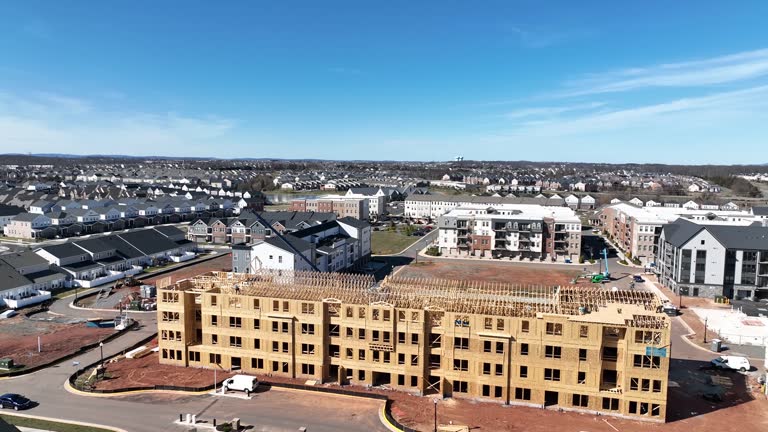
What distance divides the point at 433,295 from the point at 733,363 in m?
25.7

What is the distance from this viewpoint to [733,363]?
1679 inches

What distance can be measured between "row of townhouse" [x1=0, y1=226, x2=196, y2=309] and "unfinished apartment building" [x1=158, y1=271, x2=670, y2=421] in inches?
1187

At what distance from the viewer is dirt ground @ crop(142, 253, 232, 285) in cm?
7456

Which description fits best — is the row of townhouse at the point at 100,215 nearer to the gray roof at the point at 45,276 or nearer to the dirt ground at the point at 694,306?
the gray roof at the point at 45,276

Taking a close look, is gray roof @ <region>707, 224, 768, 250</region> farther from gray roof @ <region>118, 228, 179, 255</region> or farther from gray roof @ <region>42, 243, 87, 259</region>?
gray roof @ <region>42, 243, 87, 259</region>

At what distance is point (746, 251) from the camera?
65.1 meters

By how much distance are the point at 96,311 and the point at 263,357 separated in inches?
1134

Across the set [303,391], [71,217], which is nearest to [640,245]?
[303,391]

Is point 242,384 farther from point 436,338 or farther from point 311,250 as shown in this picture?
point 311,250

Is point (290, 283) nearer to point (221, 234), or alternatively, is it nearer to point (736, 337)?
point (736, 337)

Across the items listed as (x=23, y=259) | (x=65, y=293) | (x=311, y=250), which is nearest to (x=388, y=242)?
→ (x=311, y=250)

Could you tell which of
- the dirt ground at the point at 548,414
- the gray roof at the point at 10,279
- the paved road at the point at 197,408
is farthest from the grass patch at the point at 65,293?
the dirt ground at the point at 548,414

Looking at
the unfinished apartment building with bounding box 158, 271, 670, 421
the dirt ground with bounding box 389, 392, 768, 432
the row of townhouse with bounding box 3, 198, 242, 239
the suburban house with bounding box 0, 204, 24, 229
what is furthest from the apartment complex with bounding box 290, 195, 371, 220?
the dirt ground with bounding box 389, 392, 768, 432

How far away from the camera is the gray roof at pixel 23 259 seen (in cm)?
6362
